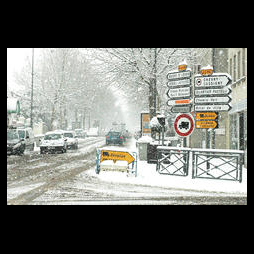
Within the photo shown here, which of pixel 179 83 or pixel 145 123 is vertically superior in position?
pixel 179 83

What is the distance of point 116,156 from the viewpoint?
38.9ft

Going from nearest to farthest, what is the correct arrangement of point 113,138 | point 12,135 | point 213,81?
point 213,81 < point 12,135 < point 113,138

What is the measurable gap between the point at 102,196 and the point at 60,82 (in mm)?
35369

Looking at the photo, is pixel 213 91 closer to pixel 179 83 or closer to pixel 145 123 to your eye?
pixel 179 83

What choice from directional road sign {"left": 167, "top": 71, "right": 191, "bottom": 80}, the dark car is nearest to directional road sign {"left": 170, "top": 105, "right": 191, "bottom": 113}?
directional road sign {"left": 167, "top": 71, "right": 191, "bottom": 80}

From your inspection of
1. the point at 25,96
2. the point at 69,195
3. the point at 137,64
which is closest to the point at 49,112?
the point at 25,96

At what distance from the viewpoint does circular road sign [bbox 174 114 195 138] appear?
11352 mm

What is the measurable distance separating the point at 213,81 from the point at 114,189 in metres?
5.10

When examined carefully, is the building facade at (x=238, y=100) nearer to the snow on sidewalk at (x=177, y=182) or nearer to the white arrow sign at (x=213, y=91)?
the white arrow sign at (x=213, y=91)

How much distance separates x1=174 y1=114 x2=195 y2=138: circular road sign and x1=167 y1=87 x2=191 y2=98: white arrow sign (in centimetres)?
100

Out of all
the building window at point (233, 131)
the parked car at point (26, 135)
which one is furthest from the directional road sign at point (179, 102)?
the parked car at point (26, 135)

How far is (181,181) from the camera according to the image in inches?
432

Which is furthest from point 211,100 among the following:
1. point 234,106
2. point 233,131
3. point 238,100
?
point 233,131
